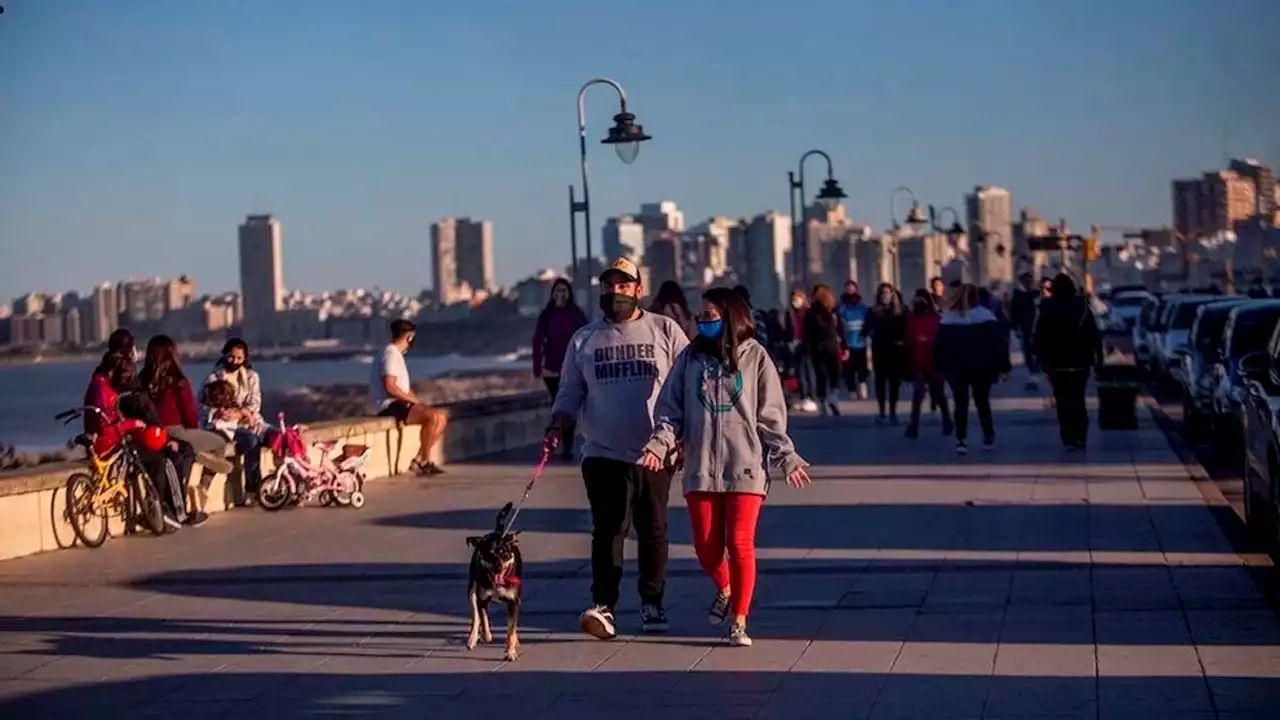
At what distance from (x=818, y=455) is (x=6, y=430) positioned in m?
44.3

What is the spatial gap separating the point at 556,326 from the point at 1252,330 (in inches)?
305

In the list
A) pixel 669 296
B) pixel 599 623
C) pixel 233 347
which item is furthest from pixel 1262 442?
pixel 233 347

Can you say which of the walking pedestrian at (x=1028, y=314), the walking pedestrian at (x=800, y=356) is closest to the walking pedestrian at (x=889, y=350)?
the walking pedestrian at (x=800, y=356)

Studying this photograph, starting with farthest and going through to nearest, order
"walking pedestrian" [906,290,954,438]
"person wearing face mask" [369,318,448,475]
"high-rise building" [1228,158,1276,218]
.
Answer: "high-rise building" [1228,158,1276,218], "walking pedestrian" [906,290,954,438], "person wearing face mask" [369,318,448,475]

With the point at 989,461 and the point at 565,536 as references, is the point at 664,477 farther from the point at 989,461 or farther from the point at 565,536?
the point at 989,461

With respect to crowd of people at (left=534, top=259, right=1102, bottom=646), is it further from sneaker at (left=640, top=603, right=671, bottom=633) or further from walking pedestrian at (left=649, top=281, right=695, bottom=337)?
walking pedestrian at (left=649, top=281, right=695, bottom=337)

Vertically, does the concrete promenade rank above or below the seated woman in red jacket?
below

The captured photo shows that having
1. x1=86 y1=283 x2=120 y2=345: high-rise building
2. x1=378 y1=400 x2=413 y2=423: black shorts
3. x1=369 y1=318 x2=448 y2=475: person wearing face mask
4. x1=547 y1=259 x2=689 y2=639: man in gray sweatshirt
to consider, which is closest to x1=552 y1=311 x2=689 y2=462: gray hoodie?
x1=547 y1=259 x2=689 y2=639: man in gray sweatshirt

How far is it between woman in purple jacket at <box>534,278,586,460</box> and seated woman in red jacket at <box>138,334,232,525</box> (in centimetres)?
485

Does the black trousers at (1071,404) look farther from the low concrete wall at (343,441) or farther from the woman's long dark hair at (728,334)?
the woman's long dark hair at (728,334)

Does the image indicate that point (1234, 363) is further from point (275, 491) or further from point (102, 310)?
point (102, 310)

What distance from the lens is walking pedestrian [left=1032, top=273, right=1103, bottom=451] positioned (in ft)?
66.8

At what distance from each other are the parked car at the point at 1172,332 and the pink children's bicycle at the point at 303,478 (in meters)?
17.4

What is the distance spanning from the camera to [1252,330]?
73.8 feet
